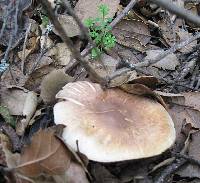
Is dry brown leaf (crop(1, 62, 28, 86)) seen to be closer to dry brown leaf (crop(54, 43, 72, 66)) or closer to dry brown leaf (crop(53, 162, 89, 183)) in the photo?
dry brown leaf (crop(54, 43, 72, 66))

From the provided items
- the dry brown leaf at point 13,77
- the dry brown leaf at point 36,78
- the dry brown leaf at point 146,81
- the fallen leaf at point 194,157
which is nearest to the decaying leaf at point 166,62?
the dry brown leaf at point 146,81

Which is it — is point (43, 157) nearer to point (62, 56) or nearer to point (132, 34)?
point (62, 56)

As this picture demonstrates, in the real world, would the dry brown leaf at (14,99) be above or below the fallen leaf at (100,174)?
above

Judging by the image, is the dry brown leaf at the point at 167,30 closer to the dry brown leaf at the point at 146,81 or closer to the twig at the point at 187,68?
the twig at the point at 187,68

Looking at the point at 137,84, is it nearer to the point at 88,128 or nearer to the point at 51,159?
the point at 88,128

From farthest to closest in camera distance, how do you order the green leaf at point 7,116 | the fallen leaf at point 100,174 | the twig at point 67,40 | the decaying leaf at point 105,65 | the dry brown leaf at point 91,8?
1. the dry brown leaf at point 91,8
2. the decaying leaf at point 105,65
3. the green leaf at point 7,116
4. the fallen leaf at point 100,174
5. the twig at point 67,40

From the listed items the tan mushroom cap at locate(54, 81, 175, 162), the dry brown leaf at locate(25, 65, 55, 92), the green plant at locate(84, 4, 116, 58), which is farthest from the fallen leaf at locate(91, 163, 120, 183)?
the green plant at locate(84, 4, 116, 58)

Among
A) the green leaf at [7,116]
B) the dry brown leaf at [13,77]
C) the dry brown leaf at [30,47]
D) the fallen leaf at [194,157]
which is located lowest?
the fallen leaf at [194,157]

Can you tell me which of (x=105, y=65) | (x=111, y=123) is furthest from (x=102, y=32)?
(x=111, y=123)
